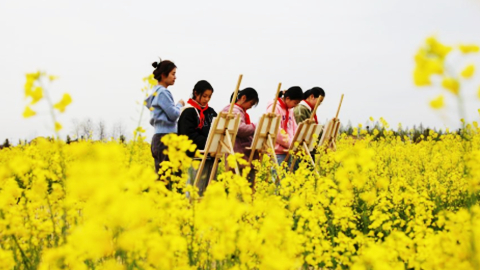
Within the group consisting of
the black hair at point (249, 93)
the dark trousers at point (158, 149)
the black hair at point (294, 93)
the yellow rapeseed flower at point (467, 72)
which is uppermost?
the black hair at point (294, 93)

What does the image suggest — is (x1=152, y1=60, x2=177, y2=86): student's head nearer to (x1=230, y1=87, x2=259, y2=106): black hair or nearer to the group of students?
the group of students

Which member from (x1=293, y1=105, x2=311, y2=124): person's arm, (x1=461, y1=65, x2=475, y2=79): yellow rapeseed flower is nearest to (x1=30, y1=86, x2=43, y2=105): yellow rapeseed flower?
(x1=461, y1=65, x2=475, y2=79): yellow rapeseed flower

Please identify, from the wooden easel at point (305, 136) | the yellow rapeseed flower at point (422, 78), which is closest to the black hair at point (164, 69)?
the wooden easel at point (305, 136)

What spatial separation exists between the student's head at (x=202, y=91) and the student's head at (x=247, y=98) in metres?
0.65

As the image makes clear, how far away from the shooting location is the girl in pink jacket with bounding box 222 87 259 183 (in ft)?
23.5

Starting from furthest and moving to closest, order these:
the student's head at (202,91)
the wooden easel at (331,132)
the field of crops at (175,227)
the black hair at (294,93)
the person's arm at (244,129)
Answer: the wooden easel at (331,132) < the black hair at (294,93) < the person's arm at (244,129) < the student's head at (202,91) < the field of crops at (175,227)

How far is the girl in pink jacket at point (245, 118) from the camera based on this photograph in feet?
23.5

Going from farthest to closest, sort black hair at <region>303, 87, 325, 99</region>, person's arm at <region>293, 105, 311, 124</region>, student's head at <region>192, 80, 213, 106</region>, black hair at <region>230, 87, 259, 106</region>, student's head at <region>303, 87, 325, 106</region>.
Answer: black hair at <region>303, 87, 325, 99</region>
student's head at <region>303, 87, 325, 106</region>
person's arm at <region>293, 105, 311, 124</region>
black hair at <region>230, 87, 259, 106</region>
student's head at <region>192, 80, 213, 106</region>

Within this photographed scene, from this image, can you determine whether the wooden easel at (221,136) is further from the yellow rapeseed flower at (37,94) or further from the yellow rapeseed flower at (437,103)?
the yellow rapeseed flower at (437,103)

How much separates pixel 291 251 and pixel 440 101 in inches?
41.8

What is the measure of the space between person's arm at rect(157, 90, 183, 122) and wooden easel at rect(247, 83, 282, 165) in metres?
1.45

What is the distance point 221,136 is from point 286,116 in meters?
1.72

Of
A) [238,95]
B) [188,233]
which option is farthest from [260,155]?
[188,233]

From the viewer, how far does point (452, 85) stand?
1885 millimetres
